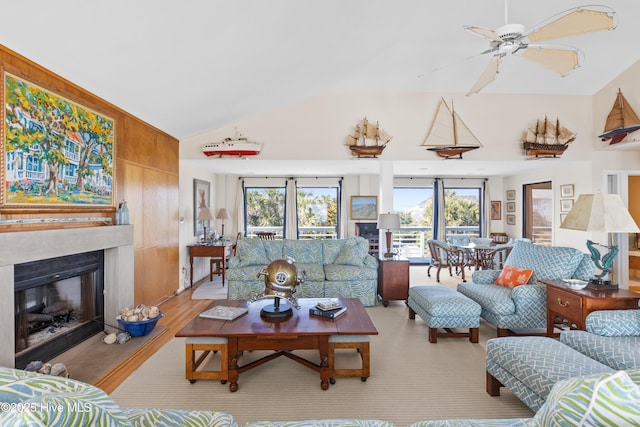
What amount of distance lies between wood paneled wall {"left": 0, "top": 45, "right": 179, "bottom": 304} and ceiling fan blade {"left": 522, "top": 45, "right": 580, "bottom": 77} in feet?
12.6

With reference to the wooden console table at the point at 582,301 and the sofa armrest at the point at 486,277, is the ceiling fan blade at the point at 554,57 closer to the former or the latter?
the wooden console table at the point at 582,301

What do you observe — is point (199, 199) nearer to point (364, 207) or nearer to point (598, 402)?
point (364, 207)

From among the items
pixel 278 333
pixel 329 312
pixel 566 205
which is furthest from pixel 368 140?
pixel 566 205

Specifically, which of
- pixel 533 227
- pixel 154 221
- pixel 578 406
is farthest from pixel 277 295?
pixel 533 227

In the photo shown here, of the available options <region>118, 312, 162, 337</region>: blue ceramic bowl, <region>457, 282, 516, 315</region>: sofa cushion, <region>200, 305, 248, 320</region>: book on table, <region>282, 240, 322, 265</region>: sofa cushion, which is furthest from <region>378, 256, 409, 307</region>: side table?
<region>118, 312, 162, 337</region>: blue ceramic bowl

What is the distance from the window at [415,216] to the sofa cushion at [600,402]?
25.7 feet

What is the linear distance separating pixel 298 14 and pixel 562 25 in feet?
6.33

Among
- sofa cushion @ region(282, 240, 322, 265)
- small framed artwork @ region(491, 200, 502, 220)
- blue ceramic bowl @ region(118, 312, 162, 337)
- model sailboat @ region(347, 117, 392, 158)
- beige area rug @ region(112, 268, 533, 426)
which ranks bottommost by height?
beige area rug @ region(112, 268, 533, 426)

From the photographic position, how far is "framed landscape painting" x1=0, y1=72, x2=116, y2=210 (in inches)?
88.9

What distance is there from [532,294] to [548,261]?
49 centimetres

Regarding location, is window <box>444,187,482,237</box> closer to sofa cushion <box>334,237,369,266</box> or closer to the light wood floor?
sofa cushion <box>334,237,369,266</box>

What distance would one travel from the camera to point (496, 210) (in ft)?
27.5

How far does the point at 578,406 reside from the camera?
861 millimetres

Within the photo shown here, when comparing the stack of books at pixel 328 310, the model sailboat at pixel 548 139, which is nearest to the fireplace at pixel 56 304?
the stack of books at pixel 328 310
